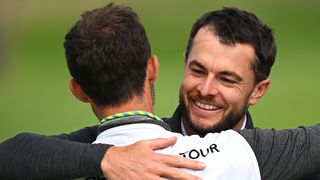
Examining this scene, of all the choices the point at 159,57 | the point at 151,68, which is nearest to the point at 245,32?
the point at 151,68

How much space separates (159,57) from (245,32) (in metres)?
5.67

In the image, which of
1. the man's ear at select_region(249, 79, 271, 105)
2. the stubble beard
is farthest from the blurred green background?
the stubble beard

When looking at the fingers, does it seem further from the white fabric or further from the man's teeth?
the man's teeth

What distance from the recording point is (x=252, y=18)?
282 cm

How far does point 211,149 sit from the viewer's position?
1.98 meters

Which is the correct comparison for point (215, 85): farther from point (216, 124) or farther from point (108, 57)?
point (108, 57)

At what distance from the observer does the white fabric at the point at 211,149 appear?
1950 millimetres

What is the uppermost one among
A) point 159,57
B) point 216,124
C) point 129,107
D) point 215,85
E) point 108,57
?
point 108,57

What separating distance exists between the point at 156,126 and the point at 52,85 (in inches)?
233

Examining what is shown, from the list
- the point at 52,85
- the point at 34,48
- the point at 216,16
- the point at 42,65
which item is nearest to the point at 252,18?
the point at 216,16

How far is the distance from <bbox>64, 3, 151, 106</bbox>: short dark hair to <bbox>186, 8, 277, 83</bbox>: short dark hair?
76 centimetres

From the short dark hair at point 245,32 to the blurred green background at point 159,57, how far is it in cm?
366

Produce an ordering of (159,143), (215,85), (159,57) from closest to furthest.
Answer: (159,143)
(215,85)
(159,57)

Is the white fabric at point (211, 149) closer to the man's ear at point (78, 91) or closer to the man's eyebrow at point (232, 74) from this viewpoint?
the man's ear at point (78, 91)
